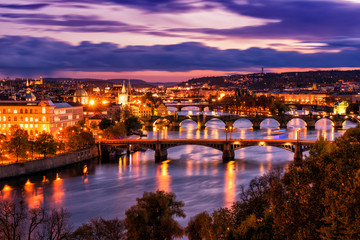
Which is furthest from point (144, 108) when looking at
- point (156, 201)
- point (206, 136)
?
point (156, 201)

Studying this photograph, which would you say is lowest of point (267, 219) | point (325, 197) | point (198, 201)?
point (198, 201)

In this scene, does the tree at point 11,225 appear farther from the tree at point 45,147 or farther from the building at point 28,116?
the building at point 28,116

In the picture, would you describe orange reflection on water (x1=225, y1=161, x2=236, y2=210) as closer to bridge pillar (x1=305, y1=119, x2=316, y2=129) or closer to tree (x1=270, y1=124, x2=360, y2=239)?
tree (x1=270, y1=124, x2=360, y2=239)

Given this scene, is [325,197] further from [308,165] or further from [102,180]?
[102,180]

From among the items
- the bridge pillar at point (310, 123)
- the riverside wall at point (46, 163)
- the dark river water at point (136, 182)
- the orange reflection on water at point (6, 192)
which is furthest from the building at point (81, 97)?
the orange reflection on water at point (6, 192)

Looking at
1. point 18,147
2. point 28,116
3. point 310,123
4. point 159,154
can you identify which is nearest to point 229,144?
point 159,154

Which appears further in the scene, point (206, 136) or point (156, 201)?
point (206, 136)
